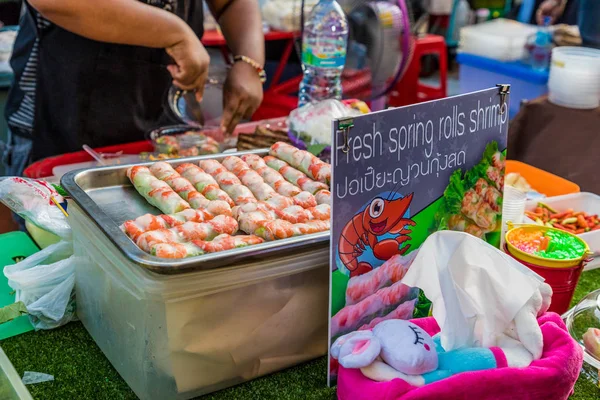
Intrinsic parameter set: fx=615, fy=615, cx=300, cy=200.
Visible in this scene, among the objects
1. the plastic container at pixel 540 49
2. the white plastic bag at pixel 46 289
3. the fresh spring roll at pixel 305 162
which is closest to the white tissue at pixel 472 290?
the fresh spring roll at pixel 305 162

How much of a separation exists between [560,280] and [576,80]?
1.32m

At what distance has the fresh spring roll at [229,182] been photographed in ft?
3.70

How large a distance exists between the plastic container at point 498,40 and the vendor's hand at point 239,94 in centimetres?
175

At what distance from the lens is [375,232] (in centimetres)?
93

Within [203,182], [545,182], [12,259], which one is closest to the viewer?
[203,182]

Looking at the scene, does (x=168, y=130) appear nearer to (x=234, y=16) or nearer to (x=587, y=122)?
(x=234, y=16)

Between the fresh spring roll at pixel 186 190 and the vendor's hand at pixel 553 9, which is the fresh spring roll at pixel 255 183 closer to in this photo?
the fresh spring roll at pixel 186 190

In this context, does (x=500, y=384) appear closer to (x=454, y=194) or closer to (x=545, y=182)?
(x=454, y=194)

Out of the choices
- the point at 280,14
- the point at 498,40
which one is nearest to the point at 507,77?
the point at 498,40

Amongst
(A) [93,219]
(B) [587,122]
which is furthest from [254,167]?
(B) [587,122]

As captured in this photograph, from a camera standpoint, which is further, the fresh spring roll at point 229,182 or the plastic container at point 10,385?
the fresh spring roll at point 229,182

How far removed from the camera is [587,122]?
6.99ft

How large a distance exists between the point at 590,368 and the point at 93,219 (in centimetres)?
83

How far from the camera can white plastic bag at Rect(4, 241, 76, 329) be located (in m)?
1.08
